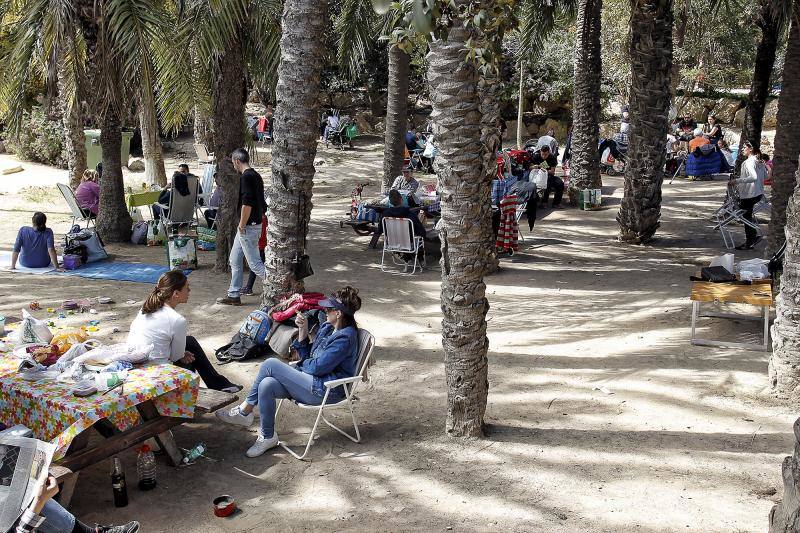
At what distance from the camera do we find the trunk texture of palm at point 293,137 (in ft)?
26.2

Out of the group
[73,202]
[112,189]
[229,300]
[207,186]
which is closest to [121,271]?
[112,189]

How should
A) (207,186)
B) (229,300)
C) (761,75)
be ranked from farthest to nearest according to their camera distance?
(207,186), (761,75), (229,300)

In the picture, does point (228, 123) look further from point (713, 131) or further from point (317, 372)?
point (713, 131)

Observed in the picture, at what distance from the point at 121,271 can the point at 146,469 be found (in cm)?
645

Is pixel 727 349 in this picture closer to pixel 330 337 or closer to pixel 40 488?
pixel 330 337

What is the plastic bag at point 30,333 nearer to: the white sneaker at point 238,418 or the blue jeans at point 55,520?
the white sneaker at point 238,418

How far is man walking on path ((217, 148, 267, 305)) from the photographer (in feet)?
30.3

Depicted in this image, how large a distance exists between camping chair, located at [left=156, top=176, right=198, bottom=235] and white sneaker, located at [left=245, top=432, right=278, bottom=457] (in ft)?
25.8

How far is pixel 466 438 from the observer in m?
5.89

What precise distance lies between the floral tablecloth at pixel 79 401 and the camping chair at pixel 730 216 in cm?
958

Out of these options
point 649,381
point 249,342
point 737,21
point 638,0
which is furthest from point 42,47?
point 737,21

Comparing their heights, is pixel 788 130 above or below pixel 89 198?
above

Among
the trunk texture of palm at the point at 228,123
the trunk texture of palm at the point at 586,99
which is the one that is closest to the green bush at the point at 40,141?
the trunk texture of palm at the point at 228,123

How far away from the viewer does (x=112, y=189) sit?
42.9 ft
